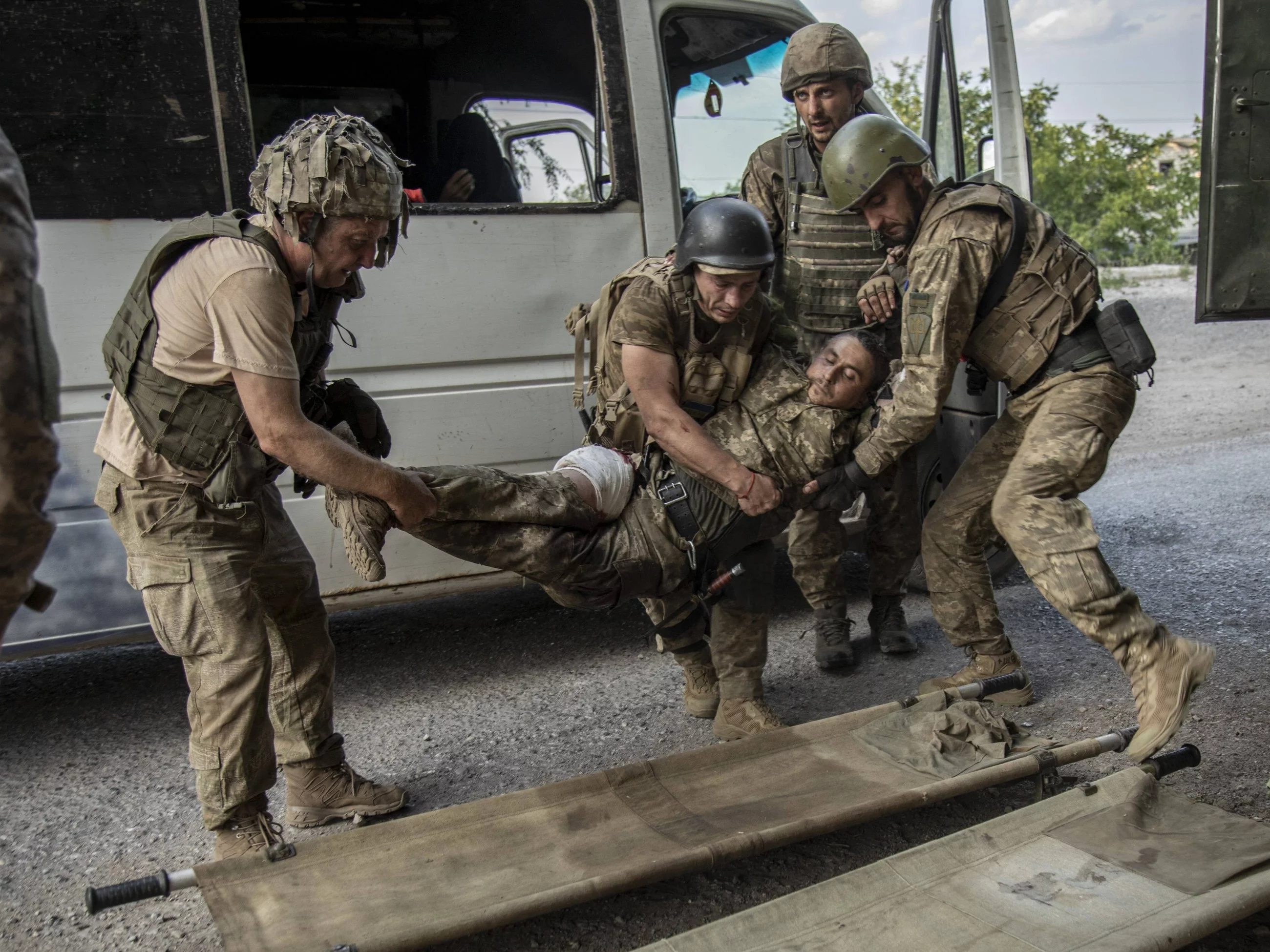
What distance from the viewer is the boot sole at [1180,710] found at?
8.98 feet

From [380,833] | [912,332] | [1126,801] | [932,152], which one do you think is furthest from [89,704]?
[932,152]

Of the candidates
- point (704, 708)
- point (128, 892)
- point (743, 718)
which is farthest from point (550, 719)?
point (128, 892)

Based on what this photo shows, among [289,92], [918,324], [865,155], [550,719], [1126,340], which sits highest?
[289,92]

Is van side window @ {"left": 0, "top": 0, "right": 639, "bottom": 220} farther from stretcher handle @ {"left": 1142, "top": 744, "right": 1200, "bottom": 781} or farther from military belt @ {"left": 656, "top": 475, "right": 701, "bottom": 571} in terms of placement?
stretcher handle @ {"left": 1142, "top": 744, "right": 1200, "bottom": 781}

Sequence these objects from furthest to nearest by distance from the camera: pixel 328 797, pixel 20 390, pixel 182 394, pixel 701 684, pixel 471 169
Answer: pixel 471 169 < pixel 701 684 < pixel 328 797 < pixel 182 394 < pixel 20 390

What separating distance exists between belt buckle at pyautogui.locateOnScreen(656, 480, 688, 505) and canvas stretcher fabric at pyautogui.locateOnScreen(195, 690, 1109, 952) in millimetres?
722

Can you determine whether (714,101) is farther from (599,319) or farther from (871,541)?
(871,541)

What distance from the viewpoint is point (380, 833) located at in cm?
252

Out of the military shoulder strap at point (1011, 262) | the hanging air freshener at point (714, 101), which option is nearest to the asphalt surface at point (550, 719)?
the military shoulder strap at point (1011, 262)

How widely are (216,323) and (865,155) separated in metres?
1.93

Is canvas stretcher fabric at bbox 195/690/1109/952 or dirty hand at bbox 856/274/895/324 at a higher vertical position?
dirty hand at bbox 856/274/895/324

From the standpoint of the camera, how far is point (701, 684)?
11.7ft

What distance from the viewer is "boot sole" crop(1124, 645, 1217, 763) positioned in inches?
108

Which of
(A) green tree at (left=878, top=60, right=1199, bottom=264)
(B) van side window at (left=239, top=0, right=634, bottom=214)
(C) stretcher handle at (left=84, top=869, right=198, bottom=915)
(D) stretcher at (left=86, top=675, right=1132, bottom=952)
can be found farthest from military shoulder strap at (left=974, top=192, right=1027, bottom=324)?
(A) green tree at (left=878, top=60, right=1199, bottom=264)
